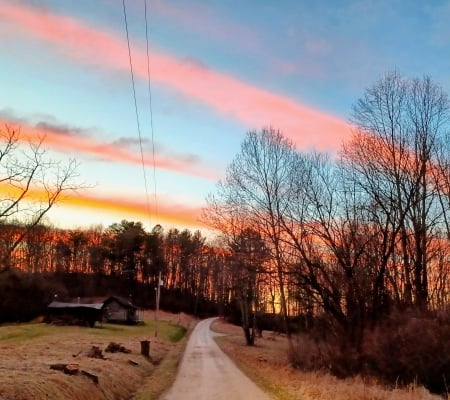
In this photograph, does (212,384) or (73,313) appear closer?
(212,384)

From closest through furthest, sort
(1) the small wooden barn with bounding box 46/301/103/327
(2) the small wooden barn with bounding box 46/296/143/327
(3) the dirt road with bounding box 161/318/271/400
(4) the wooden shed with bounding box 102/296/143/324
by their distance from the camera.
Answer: (3) the dirt road with bounding box 161/318/271/400 < (1) the small wooden barn with bounding box 46/301/103/327 < (2) the small wooden barn with bounding box 46/296/143/327 < (4) the wooden shed with bounding box 102/296/143/324

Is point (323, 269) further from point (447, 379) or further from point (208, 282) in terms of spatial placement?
point (208, 282)

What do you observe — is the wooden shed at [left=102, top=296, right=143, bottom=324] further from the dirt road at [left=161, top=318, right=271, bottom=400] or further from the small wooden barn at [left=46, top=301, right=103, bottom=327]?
the dirt road at [left=161, top=318, right=271, bottom=400]

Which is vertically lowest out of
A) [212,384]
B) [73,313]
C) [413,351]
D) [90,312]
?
[212,384]

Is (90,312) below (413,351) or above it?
above

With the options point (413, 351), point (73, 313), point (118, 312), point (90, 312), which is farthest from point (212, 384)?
point (118, 312)

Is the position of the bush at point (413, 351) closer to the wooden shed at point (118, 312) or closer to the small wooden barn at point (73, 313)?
the small wooden barn at point (73, 313)

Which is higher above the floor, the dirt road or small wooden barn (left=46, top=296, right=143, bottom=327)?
small wooden barn (left=46, top=296, right=143, bottom=327)

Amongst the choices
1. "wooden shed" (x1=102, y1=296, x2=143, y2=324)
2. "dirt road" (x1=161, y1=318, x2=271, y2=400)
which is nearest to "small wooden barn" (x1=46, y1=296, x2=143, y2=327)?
"wooden shed" (x1=102, y1=296, x2=143, y2=324)

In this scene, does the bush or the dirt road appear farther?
the bush

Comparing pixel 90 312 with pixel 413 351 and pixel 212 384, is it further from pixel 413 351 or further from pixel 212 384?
pixel 413 351

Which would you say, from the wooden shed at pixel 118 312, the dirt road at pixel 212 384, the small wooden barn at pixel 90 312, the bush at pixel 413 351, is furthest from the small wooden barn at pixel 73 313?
the bush at pixel 413 351

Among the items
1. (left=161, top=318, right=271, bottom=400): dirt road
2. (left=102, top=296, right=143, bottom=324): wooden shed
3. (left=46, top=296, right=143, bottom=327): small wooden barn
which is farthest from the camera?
(left=102, top=296, right=143, bottom=324): wooden shed

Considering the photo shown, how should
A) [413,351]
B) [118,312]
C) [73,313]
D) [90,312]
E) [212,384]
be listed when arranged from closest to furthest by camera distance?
[212,384]
[413,351]
[90,312]
[73,313]
[118,312]
